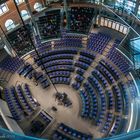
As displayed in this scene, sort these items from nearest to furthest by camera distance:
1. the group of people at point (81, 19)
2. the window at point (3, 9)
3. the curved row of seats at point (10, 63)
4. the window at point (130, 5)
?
1. the window at point (130, 5)
2. the curved row of seats at point (10, 63)
3. the window at point (3, 9)
4. the group of people at point (81, 19)

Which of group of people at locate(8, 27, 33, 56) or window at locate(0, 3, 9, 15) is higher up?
window at locate(0, 3, 9, 15)

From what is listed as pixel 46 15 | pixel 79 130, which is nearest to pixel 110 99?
pixel 79 130

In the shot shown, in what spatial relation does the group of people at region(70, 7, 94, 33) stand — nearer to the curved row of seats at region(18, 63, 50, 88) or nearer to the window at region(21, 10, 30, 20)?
the window at region(21, 10, 30, 20)

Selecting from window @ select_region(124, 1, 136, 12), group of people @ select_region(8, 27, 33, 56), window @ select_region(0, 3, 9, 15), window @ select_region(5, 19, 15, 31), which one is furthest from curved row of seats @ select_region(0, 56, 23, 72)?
window @ select_region(124, 1, 136, 12)

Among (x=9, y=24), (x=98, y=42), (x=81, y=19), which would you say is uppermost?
(x=9, y=24)

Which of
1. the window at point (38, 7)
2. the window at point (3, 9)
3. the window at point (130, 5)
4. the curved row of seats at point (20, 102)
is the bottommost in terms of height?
the curved row of seats at point (20, 102)

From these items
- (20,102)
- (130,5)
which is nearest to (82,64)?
(20,102)

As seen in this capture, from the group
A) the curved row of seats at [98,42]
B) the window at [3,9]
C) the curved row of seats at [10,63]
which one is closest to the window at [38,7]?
the window at [3,9]

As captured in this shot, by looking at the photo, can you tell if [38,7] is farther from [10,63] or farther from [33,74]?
[33,74]

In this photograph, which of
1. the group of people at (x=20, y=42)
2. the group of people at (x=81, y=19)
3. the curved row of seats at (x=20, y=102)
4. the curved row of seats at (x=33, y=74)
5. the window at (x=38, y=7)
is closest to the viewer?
the curved row of seats at (x=20, y=102)

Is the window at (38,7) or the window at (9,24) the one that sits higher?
the window at (38,7)

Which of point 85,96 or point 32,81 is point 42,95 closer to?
point 32,81

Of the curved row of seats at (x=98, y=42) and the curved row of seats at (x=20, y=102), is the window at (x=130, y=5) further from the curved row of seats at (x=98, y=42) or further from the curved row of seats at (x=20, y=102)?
the curved row of seats at (x=20, y=102)

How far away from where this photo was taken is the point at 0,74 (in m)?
41.7
